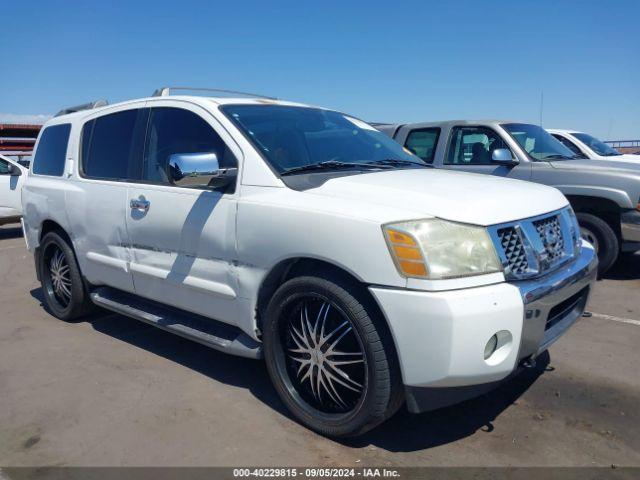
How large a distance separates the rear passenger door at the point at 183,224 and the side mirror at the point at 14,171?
7871 millimetres

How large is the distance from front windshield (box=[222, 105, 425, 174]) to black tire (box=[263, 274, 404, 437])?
826mm

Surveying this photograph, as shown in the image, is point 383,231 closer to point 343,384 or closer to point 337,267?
point 337,267

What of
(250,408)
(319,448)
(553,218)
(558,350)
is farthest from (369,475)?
(558,350)

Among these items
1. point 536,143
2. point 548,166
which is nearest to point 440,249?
point 548,166

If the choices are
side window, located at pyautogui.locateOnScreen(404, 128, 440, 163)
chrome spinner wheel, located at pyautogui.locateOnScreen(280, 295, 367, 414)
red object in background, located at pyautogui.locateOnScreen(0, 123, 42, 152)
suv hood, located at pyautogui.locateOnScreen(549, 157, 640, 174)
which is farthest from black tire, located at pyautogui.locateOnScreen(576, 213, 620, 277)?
red object in background, located at pyautogui.locateOnScreen(0, 123, 42, 152)

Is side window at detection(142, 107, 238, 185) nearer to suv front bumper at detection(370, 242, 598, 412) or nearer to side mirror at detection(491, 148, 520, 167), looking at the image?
suv front bumper at detection(370, 242, 598, 412)

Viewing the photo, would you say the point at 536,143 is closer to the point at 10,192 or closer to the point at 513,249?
the point at 513,249

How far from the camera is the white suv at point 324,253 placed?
2500 mm

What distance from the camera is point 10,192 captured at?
1041cm

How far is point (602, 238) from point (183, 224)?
4806 mm

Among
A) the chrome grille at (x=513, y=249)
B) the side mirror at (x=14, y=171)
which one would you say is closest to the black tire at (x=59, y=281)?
the chrome grille at (x=513, y=249)

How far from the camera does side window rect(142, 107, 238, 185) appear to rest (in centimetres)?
356

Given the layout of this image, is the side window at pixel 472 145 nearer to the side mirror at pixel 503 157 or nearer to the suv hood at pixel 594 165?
the side mirror at pixel 503 157

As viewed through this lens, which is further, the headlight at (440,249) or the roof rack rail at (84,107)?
the roof rack rail at (84,107)
